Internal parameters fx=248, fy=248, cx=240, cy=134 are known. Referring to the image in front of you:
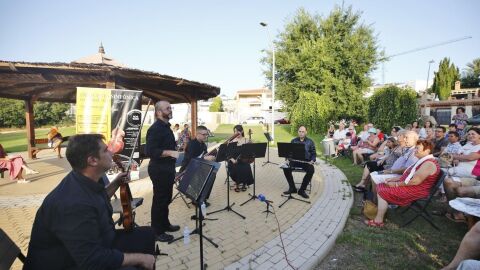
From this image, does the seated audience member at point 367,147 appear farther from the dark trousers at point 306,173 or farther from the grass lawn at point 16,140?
the grass lawn at point 16,140

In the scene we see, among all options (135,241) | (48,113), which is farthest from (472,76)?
(48,113)

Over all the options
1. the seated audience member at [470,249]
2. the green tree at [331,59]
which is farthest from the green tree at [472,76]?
the seated audience member at [470,249]

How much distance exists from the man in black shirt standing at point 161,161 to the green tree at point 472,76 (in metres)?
58.9

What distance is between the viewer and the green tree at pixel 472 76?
1734 inches

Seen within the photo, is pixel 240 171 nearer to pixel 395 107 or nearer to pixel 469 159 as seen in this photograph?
pixel 469 159

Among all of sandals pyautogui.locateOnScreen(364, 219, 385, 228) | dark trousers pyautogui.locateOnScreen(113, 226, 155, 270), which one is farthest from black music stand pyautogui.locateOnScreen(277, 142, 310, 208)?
dark trousers pyautogui.locateOnScreen(113, 226, 155, 270)

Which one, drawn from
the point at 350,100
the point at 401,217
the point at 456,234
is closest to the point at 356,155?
the point at 401,217

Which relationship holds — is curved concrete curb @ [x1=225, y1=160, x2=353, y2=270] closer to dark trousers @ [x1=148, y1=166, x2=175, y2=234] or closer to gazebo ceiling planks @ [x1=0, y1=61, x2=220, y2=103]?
dark trousers @ [x1=148, y1=166, x2=175, y2=234]

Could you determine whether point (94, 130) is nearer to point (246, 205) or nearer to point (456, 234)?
point (246, 205)

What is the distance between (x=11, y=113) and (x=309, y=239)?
152 feet

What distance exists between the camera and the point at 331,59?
71.5 ft

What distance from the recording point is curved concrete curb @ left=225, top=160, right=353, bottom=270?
3.54m

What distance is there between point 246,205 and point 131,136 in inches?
159

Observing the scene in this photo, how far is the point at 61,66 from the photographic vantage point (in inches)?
235
